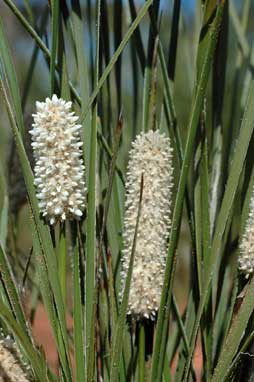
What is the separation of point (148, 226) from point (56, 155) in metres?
0.13

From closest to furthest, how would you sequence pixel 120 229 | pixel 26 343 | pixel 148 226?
pixel 26 343, pixel 148 226, pixel 120 229

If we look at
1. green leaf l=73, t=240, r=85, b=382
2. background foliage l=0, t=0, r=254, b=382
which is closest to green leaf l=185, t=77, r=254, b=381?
background foliage l=0, t=0, r=254, b=382

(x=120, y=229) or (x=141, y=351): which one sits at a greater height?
(x=120, y=229)

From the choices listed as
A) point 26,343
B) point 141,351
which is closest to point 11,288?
point 26,343

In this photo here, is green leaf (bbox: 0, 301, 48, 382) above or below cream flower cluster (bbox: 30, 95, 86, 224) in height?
below

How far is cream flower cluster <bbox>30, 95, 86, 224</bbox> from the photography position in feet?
2.19

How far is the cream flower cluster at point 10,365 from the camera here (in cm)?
63

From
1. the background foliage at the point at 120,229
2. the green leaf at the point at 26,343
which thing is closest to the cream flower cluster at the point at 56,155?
the background foliage at the point at 120,229

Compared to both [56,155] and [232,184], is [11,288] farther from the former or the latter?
[232,184]

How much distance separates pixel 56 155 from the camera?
2.19 feet

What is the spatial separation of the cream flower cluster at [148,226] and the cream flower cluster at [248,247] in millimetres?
79

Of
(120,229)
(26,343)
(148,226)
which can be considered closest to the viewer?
(26,343)

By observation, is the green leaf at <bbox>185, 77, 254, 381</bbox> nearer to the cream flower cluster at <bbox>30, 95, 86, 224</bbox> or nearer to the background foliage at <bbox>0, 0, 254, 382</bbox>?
the background foliage at <bbox>0, 0, 254, 382</bbox>

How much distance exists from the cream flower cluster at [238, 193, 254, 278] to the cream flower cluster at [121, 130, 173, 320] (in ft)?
0.26
